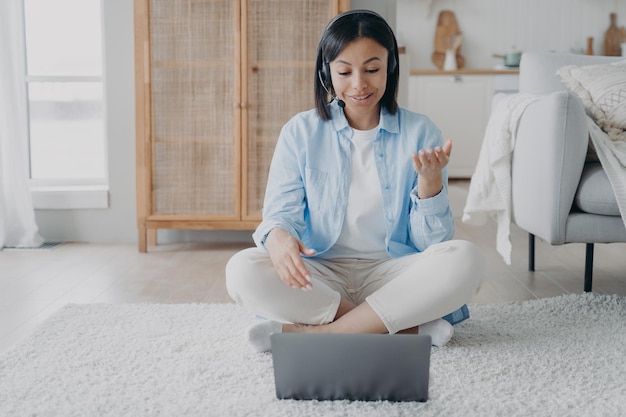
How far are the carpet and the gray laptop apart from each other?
0.02 metres

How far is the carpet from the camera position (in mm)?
1375

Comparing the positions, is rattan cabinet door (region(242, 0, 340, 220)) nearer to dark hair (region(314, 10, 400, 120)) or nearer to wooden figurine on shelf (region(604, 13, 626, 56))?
dark hair (region(314, 10, 400, 120))

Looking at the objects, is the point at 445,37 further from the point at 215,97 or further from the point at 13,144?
the point at 13,144

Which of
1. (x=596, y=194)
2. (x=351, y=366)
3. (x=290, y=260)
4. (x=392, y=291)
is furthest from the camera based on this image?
(x=596, y=194)

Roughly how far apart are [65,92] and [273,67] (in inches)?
42.8

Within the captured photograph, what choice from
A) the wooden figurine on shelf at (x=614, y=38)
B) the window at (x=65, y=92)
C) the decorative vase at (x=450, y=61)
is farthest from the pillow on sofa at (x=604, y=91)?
the wooden figurine on shelf at (x=614, y=38)

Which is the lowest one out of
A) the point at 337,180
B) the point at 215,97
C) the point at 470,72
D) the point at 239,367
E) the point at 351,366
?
the point at 239,367

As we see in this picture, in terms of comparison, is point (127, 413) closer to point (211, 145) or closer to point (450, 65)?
point (211, 145)

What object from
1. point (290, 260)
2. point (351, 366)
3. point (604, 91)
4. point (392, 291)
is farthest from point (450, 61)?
point (351, 366)

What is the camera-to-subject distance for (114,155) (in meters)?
Answer: 3.36

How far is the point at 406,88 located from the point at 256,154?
91 centimetres

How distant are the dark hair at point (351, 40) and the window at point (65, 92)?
1.93 meters

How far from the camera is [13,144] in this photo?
317 cm

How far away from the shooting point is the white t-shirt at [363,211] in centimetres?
179
